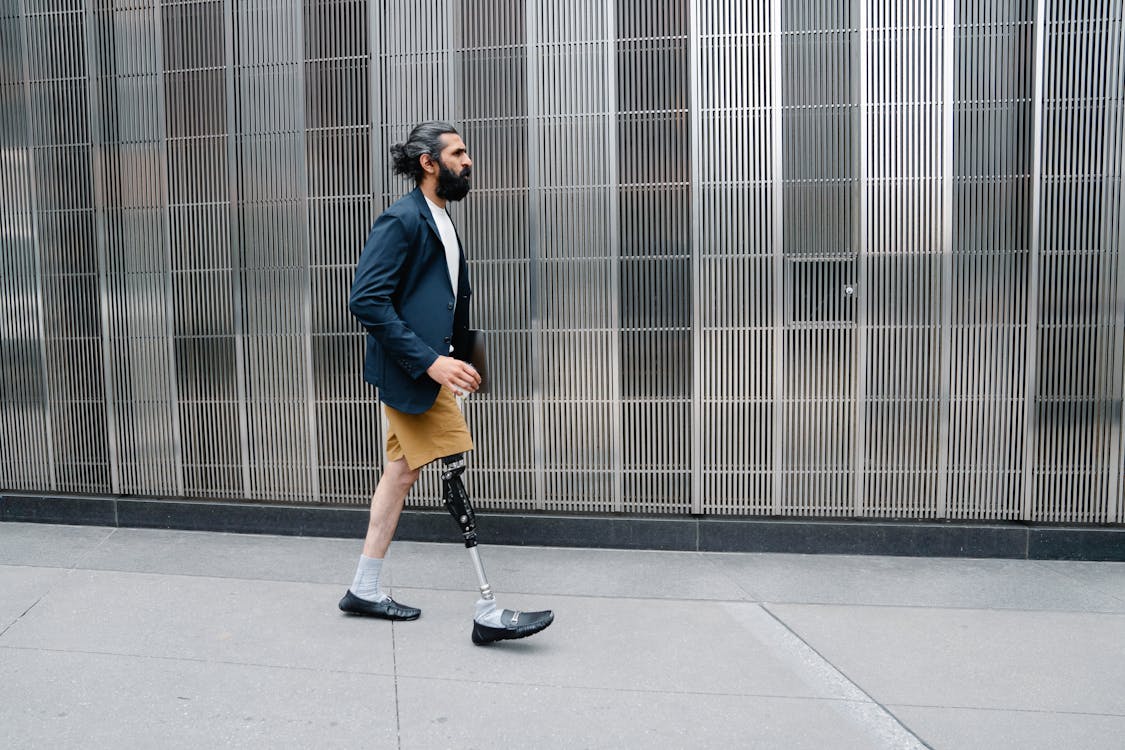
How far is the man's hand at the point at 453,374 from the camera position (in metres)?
3.62

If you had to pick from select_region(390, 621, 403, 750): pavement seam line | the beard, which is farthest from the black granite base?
the beard

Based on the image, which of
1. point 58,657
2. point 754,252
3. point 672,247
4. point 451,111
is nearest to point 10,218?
point 451,111

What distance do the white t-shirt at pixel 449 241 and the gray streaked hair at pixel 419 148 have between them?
15cm

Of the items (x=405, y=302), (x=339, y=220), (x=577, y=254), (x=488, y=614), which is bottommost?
(x=488, y=614)

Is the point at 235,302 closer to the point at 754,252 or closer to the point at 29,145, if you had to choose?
the point at 29,145

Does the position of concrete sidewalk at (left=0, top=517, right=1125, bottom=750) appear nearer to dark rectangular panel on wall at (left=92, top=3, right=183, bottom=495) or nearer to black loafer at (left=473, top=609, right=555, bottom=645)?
black loafer at (left=473, top=609, right=555, bottom=645)

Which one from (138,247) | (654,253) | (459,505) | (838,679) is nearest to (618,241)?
(654,253)

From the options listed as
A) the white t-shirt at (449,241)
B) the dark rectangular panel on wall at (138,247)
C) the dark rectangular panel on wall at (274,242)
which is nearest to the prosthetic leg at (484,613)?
the white t-shirt at (449,241)

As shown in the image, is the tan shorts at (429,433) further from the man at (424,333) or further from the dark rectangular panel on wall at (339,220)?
the dark rectangular panel on wall at (339,220)

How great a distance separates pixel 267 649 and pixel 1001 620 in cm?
326

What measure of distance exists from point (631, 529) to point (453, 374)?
2107mm

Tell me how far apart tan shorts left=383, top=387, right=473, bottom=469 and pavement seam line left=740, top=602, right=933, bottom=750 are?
158cm

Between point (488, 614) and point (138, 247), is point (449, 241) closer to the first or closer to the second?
point (488, 614)

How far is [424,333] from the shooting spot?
383cm
